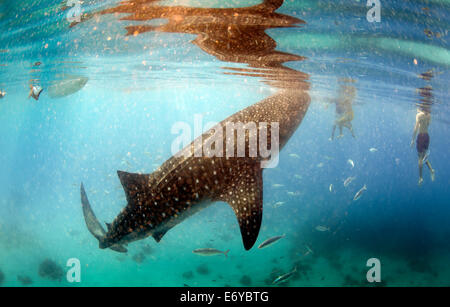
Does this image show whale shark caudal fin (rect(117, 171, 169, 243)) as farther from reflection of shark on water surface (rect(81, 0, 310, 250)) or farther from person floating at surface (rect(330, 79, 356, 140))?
person floating at surface (rect(330, 79, 356, 140))

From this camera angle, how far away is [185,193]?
2820mm

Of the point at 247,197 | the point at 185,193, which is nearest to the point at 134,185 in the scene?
the point at 185,193

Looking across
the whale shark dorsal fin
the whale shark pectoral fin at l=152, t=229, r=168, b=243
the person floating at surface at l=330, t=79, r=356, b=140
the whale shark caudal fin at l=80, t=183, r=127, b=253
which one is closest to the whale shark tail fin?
the whale shark dorsal fin

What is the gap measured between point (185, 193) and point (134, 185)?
23.2 inches

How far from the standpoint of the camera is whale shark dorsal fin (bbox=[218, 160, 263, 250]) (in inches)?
107

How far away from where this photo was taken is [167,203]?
9.07 ft

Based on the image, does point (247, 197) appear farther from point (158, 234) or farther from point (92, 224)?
point (92, 224)

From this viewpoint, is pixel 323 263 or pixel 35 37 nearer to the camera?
Result: pixel 35 37

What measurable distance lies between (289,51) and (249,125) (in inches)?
300

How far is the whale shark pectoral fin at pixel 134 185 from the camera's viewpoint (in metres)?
2.80

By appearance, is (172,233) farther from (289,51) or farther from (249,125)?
(249,125)

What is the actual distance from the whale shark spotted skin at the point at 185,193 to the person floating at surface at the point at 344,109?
361 inches
